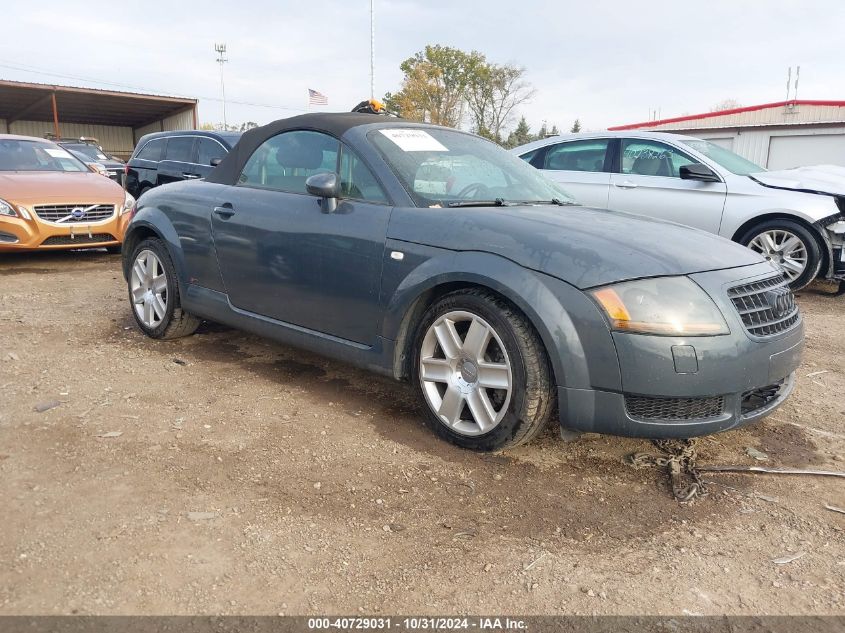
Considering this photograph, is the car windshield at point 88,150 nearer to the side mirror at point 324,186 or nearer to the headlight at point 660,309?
the side mirror at point 324,186

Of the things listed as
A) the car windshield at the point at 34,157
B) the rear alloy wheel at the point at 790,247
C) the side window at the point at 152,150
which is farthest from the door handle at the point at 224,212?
the side window at the point at 152,150

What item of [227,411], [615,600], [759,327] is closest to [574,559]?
[615,600]

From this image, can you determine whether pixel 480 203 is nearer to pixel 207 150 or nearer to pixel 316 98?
pixel 207 150

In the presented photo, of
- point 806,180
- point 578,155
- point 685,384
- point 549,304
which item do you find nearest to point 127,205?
point 578,155

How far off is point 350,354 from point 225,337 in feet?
6.11

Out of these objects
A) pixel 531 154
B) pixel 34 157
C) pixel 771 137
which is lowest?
pixel 34 157

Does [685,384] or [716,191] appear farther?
[716,191]

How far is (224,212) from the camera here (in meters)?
4.11

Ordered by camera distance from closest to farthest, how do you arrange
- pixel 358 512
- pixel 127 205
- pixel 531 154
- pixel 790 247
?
pixel 358 512
pixel 790 247
pixel 531 154
pixel 127 205

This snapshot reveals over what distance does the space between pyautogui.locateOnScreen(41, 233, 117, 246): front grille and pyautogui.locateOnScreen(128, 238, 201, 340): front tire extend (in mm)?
3450

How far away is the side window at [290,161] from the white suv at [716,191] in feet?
10.5

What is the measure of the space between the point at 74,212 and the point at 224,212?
4794 mm

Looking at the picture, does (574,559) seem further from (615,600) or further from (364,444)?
(364,444)

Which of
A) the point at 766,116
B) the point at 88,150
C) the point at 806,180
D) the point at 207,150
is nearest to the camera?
the point at 806,180
